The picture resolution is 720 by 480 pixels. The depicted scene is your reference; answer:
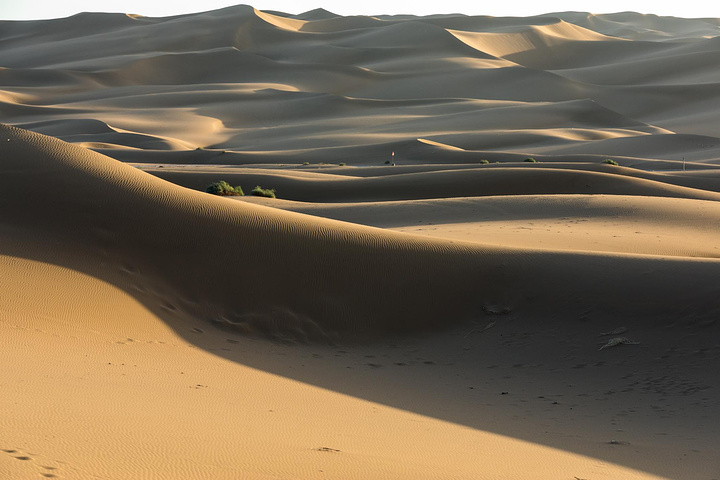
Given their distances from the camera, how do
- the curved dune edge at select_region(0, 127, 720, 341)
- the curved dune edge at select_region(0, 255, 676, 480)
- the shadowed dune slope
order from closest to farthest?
the curved dune edge at select_region(0, 255, 676, 480), the curved dune edge at select_region(0, 127, 720, 341), the shadowed dune slope

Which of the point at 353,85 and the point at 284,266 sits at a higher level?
the point at 284,266

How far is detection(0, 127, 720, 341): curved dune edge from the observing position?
11328 millimetres

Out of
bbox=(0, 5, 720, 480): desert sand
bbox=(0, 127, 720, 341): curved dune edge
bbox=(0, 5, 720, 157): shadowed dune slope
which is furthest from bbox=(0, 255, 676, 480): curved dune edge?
bbox=(0, 5, 720, 157): shadowed dune slope

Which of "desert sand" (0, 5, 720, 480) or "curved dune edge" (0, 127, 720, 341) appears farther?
"curved dune edge" (0, 127, 720, 341)

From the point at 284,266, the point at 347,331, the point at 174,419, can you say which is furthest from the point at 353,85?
the point at 174,419

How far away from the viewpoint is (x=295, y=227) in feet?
43.6

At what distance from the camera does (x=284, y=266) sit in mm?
12281

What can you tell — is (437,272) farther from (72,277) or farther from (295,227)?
(72,277)

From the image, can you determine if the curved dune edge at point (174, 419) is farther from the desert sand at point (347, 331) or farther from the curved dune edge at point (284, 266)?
the curved dune edge at point (284, 266)

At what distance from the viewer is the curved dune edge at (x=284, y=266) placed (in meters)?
11.3

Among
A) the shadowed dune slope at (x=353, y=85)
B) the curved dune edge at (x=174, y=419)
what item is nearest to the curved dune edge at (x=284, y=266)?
the curved dune edge at (x=174, y=419)

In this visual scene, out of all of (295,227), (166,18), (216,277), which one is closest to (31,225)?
(216,277)

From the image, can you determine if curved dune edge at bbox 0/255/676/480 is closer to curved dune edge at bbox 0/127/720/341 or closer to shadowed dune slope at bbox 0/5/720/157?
curved dune edge at bbox 0/127/720/341

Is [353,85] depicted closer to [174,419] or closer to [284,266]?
[284,266]
